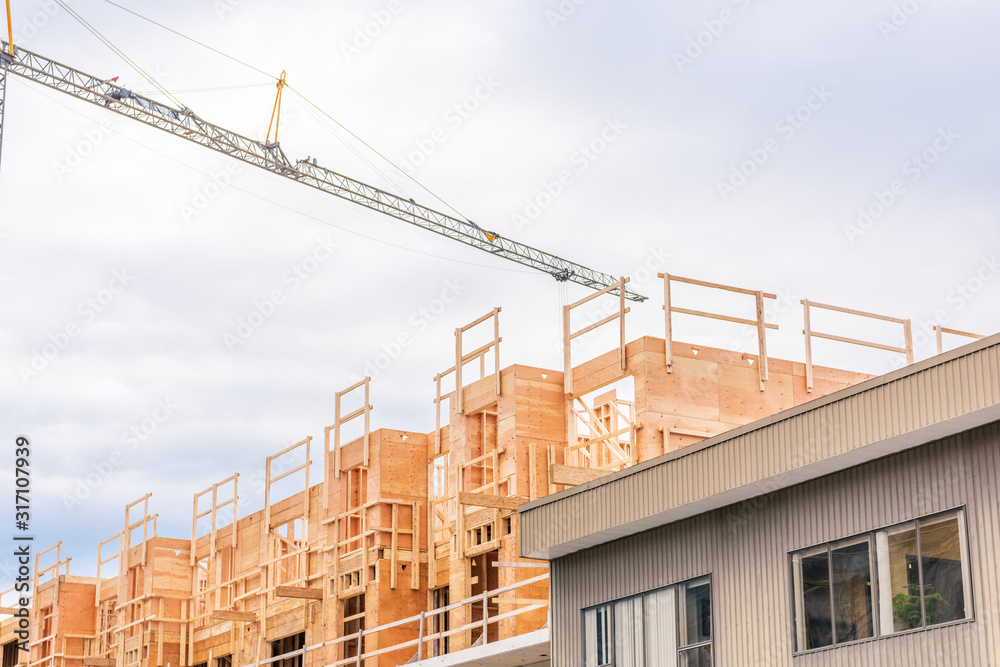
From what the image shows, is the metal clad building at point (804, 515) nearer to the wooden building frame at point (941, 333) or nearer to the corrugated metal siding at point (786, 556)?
the corrugated metal siding at point (786, 556)

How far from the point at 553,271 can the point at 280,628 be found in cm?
5558

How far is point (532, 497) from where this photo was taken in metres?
32.0

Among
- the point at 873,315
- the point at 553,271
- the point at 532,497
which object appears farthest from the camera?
the point at 553,271

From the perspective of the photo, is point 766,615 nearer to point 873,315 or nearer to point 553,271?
point 873,315

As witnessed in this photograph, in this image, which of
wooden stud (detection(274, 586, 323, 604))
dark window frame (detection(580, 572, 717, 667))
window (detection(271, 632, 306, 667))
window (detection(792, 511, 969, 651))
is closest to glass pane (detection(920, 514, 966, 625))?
window (detection(792, 511, 969, 651))

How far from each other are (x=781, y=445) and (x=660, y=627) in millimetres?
4117

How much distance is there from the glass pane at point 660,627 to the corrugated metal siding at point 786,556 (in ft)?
0.68

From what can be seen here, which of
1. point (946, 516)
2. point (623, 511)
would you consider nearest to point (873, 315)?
point (623, 511)

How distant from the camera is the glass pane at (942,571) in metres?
16.8

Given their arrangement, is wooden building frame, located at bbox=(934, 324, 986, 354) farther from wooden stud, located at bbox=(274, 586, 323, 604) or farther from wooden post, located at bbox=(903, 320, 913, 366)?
wooden stud, located at bbox=(274, 586, 323, 604)

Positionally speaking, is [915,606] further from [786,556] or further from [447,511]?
[447,511]

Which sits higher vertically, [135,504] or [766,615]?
[135,504]

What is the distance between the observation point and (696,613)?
20594mm

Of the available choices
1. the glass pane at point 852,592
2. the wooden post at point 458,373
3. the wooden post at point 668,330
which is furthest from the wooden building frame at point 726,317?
the glass pane at point 852,592
